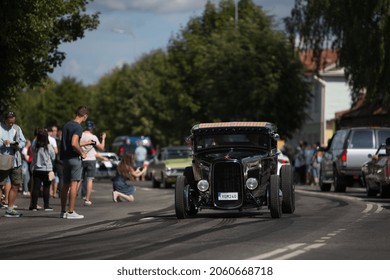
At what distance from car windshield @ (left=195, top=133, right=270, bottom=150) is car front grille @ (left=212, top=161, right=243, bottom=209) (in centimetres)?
104

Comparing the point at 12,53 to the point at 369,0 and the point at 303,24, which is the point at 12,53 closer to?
the point at 369,0

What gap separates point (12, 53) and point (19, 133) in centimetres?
1297

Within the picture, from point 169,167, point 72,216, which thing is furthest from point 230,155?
point 169,167

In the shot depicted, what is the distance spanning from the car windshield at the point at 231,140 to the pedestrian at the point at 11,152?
378 cm

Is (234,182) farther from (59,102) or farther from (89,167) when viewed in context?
(59,102)

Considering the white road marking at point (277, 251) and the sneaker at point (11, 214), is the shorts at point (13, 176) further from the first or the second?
the white road marking at point (277, 251)

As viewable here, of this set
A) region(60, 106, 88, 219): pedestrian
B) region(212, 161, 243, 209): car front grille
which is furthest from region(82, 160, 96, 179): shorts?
region(212, 161, 243, 209): car front grille

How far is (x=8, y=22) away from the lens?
3325 centimetres

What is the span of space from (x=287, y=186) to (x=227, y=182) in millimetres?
1109

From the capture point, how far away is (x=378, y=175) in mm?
32094

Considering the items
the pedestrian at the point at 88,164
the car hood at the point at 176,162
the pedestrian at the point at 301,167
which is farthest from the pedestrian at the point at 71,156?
the pedestrian at the point at 301,167

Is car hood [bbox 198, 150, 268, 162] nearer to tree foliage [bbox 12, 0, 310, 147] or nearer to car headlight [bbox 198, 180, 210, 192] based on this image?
car headlight [bbox 198, 180, 210, 192]

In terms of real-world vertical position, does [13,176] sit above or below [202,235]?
above
